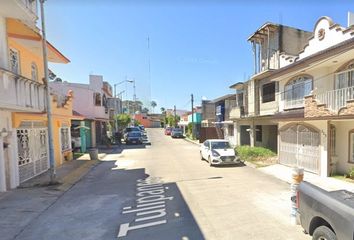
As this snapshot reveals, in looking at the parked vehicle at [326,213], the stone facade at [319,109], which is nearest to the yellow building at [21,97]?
the parked vehicle at [326,213]

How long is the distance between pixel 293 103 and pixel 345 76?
4.05m

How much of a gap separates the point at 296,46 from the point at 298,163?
10573 millimetres

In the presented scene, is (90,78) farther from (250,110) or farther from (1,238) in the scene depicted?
(1,238)

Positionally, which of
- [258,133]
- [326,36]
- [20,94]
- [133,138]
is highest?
[326,36]

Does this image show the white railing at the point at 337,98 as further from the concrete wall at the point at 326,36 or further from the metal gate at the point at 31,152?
the metal gate at the point at 31,152

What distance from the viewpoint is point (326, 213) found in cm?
396

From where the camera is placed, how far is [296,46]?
770 inches

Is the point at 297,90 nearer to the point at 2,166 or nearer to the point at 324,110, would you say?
the point at 324,110

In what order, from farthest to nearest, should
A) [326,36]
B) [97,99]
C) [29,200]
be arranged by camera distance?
[97,99]
[326,36]
[29,200]

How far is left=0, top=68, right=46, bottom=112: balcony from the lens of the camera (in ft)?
26.8

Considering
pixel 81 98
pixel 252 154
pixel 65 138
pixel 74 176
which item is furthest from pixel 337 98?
pixel 81 98

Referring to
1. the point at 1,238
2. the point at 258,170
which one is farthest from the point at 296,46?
the point at 1,238

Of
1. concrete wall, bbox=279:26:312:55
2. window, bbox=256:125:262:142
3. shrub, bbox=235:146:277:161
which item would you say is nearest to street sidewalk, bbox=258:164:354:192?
shrub, bbox=235:146:277:161

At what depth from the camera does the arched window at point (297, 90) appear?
14016 millimetres
